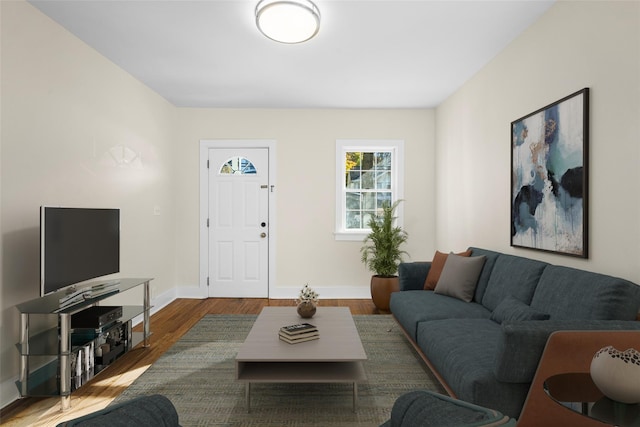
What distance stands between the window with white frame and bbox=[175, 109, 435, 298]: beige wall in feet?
0.41

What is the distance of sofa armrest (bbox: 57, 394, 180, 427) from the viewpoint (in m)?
1.18

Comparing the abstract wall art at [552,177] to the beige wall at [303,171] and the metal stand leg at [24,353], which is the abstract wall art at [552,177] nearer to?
the beige wall at [303,171]

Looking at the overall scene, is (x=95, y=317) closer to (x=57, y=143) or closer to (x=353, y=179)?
(x=57, y=143)

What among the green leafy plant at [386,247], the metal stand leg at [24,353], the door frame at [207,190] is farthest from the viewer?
the door frame at [207,190]

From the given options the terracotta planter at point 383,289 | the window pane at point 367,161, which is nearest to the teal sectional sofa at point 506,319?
the terracotta planter at point 383,289

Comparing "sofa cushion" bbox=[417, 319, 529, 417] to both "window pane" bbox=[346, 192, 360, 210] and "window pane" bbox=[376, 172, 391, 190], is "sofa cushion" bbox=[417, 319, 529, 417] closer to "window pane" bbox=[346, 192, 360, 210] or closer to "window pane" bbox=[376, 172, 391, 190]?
"window pane" bbox=[346, 192, 360, 210]

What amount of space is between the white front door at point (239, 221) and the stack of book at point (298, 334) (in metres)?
2.92

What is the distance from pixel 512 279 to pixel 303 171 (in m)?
3.26

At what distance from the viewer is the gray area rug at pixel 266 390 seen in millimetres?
2328

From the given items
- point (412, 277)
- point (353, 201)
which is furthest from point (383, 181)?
point (412, 277)

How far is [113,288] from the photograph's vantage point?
10.3ft

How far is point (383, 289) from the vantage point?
473 centimetres

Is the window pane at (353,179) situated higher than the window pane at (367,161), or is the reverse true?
the window pane at (367,161)

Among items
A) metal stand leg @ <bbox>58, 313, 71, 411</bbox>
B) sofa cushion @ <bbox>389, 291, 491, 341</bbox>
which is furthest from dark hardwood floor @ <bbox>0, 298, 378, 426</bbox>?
sofa cushion @ <bbox>389, 291, 491, 341</bbox>
